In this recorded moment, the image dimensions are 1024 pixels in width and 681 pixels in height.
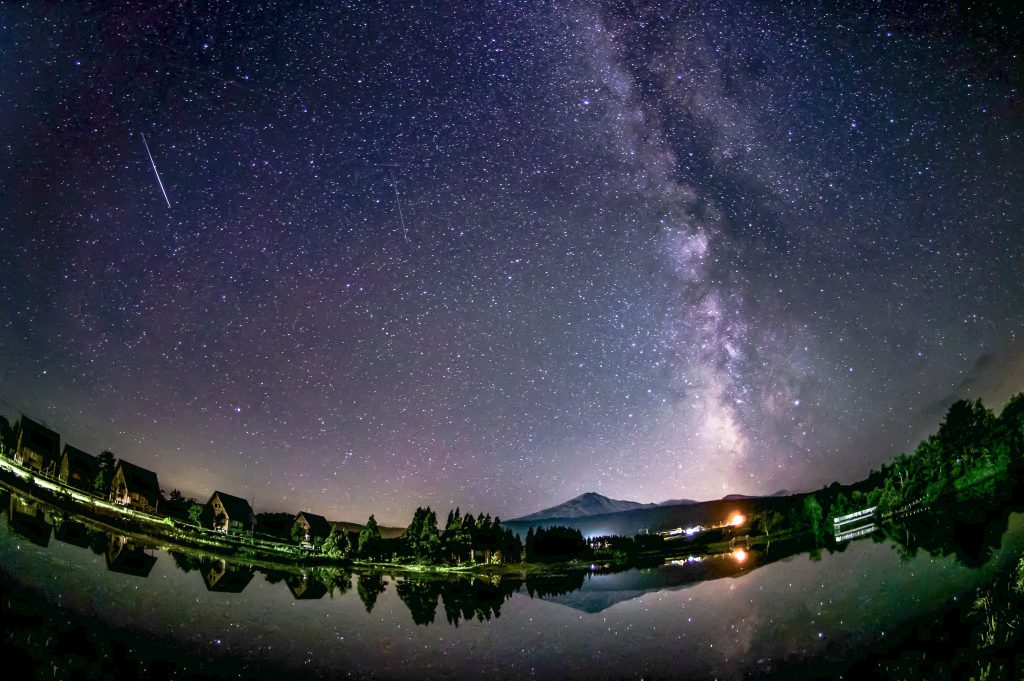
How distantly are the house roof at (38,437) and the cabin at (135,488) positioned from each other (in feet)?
8.24

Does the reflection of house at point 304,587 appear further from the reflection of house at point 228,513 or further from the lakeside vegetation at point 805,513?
the reflection of house at point 228,513

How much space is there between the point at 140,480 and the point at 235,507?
11351mm

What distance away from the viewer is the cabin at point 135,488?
14266 mm

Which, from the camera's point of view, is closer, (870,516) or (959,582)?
(959,582)

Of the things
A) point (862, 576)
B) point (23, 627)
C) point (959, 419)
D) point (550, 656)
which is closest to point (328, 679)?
point (550, 656)

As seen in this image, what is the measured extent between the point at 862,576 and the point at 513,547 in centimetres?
1153

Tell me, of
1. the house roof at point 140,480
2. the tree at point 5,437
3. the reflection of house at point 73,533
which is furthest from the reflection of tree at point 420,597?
the house roof at point 140,480

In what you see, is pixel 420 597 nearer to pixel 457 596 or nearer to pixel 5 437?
pixel 457 596

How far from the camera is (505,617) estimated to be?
7840 millimetres

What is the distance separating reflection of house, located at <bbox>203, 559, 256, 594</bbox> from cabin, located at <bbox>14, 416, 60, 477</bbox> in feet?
16.8

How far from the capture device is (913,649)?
463 centimetres

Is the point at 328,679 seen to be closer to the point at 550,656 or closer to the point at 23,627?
the point at 550,656

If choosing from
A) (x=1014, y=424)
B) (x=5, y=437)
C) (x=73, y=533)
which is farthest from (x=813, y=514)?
(x=5, y=437)

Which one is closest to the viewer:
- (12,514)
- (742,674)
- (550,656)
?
(742,674)
